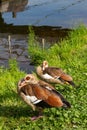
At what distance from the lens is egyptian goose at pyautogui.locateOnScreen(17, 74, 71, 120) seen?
7828 mm

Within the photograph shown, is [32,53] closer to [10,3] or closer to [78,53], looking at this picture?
[78,53]

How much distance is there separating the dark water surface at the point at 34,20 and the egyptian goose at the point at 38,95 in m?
7.13

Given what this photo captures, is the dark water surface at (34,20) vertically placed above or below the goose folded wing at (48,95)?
below

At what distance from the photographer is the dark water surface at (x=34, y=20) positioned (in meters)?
18.0

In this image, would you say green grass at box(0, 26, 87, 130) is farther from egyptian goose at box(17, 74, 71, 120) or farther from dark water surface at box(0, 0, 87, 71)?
dark water surface at box(0, 0, 87, 71)

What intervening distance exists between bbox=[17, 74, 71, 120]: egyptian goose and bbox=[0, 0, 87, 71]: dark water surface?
7.13 m

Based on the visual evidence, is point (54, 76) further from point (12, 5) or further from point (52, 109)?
point (12, 5)

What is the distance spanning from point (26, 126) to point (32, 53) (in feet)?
25.0

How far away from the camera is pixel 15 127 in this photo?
823 cm

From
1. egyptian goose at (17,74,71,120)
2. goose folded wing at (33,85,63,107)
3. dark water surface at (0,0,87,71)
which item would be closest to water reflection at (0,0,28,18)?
dark water surface at (0,0,87,71)

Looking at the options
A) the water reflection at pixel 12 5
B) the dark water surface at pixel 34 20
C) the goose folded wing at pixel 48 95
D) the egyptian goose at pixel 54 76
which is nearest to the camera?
the goose folded wing at pixel 48 95

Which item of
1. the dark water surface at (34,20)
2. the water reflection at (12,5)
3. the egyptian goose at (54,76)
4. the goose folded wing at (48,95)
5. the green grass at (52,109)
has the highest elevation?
the goose folded wing at (48,95)

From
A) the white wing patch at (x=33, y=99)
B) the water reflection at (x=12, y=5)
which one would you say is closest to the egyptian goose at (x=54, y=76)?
the white wing patch at (x=33, y=99)

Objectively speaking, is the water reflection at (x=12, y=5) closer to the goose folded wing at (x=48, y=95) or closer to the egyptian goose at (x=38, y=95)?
the egyptian goose at (x=38, y=95)
